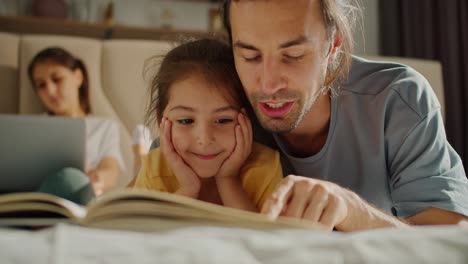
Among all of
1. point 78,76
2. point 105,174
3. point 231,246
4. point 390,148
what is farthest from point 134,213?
point 78,76

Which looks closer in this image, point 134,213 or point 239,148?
point 134,213

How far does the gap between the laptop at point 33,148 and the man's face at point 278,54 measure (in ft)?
1.70

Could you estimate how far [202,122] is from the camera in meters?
1.05

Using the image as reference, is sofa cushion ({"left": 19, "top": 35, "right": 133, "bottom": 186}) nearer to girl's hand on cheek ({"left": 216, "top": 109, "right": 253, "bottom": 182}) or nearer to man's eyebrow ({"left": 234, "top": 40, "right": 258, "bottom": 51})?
girl's hand on cheek ({"left": 216, "top": 109, "right": 253, "bottom": 182})

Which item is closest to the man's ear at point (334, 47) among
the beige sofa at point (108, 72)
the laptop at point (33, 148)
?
the laptop at point (33, 148)

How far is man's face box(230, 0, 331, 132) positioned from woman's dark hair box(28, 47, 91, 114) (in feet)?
4.61

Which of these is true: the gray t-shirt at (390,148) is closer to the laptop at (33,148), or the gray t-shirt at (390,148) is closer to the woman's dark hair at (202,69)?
the woman's dark hair at (202,69)

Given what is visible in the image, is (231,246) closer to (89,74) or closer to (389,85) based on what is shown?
(389,85)

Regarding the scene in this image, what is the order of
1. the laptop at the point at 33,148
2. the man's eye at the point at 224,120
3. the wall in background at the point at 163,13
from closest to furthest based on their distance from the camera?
1. the man's eye at the point at 224,120
2. the laptop at the point at 33,148
3. the wall in background at the point at 163,13

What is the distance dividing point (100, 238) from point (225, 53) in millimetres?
842

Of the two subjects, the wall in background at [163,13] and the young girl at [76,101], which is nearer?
the young girl at [76,101]

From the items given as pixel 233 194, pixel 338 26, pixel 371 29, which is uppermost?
pixel 371 29

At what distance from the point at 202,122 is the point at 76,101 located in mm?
1372

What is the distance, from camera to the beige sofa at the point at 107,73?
2311 millimetres
